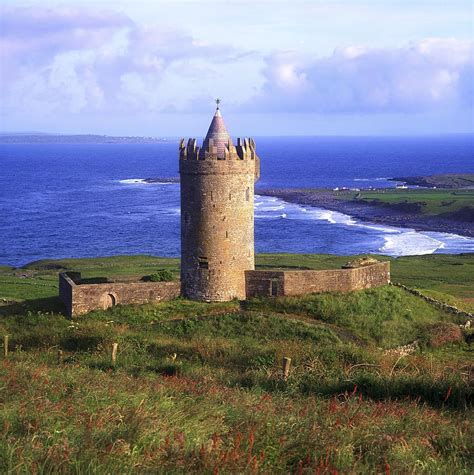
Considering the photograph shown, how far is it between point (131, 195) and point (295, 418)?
5850 inches

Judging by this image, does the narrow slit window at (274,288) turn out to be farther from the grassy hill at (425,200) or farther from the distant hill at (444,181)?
the distant hill at (444,181)

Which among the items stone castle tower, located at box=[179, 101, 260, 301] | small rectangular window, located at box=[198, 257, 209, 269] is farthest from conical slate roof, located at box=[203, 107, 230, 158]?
small rectangular window, located at box=[198, 257, 209, 269]

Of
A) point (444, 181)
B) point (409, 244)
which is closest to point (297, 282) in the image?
point (409, 244)

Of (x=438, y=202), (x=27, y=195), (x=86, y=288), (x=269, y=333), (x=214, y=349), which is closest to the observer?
(x=214, y=349)

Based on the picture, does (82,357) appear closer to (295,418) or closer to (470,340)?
(295,418)

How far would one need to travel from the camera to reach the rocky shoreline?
111062 millimetres

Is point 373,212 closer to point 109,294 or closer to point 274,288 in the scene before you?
point 274,288

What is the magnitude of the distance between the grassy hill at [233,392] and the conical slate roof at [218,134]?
6.07m

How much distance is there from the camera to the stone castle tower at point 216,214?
32.4 meters

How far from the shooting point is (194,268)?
32.9 m

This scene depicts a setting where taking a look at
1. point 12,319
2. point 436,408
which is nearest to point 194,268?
point 12,319

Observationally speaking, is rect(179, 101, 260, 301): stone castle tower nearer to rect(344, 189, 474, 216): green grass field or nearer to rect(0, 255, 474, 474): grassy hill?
rect(0, 255, 474, 474): grassy hill

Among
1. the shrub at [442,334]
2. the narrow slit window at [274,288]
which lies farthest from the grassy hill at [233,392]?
the narrow slit window at [274,288]

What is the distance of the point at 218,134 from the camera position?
3309 cm
